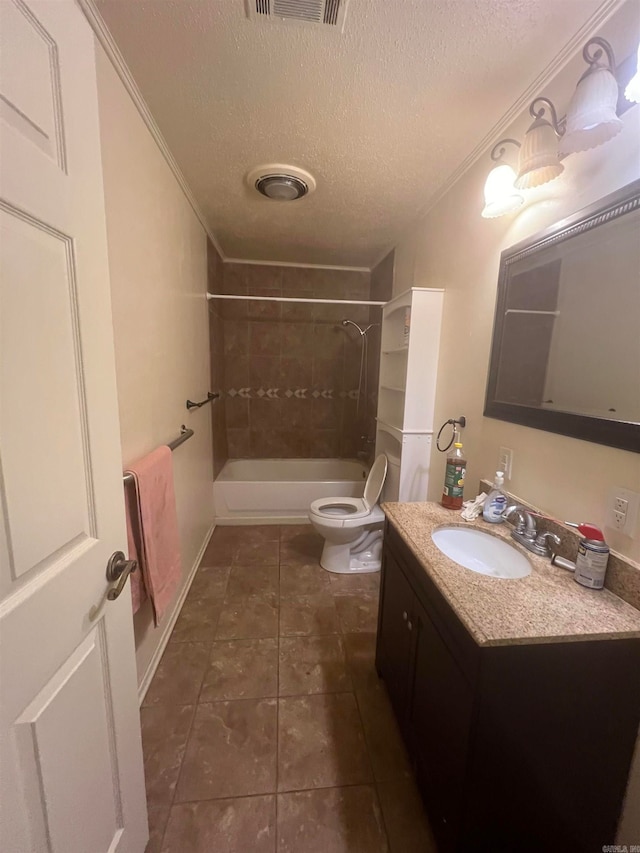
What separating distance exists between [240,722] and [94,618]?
1.00 meters

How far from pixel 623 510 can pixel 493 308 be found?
3.05 ft

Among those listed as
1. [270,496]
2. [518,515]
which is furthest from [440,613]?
[270,496]

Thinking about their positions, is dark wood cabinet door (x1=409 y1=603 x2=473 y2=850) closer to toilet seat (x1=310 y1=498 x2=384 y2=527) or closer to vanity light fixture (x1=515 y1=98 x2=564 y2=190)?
toilet seat (x1=310 y1=498 x2=384 y2=527)

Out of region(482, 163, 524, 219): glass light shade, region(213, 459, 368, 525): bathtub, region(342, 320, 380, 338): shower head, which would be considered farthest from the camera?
region(342, 320, 380, 338): shower head

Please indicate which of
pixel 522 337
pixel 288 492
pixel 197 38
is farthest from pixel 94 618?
pixel 288 492

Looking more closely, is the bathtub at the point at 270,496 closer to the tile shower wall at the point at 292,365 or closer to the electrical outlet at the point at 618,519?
the tile shower wall at the point at 292,365

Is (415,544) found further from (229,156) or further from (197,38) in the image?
(229,156)

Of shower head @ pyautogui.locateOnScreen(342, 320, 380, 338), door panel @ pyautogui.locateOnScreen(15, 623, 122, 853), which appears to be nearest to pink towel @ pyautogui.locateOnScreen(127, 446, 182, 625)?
door panel @ pyautogui.locateOnScreen(15, 623, 122, 853)

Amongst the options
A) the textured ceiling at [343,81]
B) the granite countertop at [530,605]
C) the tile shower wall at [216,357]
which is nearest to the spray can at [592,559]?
the granite countertop at [530,605]

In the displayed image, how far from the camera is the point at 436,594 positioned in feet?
3.16

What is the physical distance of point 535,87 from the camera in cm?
120

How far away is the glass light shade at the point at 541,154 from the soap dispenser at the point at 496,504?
1.04 m

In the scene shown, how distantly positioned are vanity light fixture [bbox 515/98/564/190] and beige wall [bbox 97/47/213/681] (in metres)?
1.38

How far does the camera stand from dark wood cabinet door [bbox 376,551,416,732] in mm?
1186
